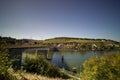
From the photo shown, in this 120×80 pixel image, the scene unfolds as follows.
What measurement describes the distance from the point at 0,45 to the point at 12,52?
54.4 ft

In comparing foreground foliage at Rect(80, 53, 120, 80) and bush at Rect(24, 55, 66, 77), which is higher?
foreground foliage at Rect(80, 53, 120, 80)

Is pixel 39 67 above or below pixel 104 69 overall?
below

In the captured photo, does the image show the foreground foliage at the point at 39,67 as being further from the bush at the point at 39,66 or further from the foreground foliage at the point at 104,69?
the foreground foliage at the point at 104,69

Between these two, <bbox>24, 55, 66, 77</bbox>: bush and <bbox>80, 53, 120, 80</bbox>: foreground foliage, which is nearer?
<bbox>80, 53, 120, 80</bbox>: foreground foliage

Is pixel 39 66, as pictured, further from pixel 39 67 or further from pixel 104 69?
pixel 104 69

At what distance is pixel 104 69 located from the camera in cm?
812

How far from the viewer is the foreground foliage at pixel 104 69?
7.71m

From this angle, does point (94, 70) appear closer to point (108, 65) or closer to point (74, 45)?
point (108, 65)

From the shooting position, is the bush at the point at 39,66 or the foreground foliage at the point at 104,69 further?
the bush at the point at 39,66

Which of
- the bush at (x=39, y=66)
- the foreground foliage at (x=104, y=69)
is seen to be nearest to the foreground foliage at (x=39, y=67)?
the bush at (x=39, y=66)

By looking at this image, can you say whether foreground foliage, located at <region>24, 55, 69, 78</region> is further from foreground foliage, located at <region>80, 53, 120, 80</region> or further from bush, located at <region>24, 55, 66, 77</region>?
foreground foliage, located at <region>80, 53, 120, 80</region>

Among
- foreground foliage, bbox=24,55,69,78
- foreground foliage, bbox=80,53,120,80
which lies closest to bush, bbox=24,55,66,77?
foreground foliage, bbox=24,55,69,78

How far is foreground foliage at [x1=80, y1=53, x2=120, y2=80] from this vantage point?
304 inches

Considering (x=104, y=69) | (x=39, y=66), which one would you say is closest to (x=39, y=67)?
(x=39, y=66)
